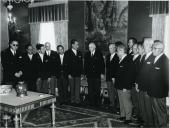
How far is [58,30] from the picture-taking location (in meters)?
8.45

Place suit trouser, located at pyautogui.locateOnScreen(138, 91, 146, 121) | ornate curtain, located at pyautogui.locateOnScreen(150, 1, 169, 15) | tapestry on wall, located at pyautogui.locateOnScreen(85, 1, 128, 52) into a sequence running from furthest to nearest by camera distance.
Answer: tapestry on wall, located at pyautogui.locateOnScreen(85, 1, 128, 52) < ornate curtain, located at pyautogui.locateOnScreen(150, 1, 169, 15) < suit trouser, located at pyautogui.locateOnScreen(138, 91, 146, 121)

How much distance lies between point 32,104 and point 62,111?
195 cm

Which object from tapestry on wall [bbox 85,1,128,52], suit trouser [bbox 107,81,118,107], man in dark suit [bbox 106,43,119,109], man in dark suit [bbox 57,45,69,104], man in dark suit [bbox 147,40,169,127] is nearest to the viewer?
man in dark suit [bbox 147,40,169,127]

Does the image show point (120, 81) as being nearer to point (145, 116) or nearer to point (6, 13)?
point (145, 116)

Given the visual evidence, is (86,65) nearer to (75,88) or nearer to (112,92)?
(75,88)

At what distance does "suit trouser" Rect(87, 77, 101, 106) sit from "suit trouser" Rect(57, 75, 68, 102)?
2.22ft

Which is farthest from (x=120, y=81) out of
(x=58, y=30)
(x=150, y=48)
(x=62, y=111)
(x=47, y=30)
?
(x=47, y=30)

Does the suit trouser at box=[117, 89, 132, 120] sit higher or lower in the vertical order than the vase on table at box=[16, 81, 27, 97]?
lower

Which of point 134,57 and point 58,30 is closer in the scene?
point 134,57

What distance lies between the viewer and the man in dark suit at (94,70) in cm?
644

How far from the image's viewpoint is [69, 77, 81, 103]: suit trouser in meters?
6.81

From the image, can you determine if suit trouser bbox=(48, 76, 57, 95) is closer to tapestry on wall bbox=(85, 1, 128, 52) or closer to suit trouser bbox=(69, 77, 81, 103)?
suit trouser bbox=(69, 77, 81, 103)

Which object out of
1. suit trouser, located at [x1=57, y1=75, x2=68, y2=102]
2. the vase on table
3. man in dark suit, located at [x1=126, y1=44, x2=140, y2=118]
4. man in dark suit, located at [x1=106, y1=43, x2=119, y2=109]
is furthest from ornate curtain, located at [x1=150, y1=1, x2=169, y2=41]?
the vase on table

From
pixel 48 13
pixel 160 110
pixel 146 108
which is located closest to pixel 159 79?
pixel 160 110
